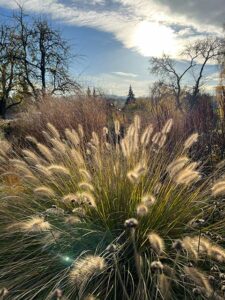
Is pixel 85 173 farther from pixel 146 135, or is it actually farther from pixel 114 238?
pixel 146 135

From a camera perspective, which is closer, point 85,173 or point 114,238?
point 114,238

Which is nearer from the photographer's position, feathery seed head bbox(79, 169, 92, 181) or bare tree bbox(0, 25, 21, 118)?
feathery seed head bbox(79, 169, 92, 181)

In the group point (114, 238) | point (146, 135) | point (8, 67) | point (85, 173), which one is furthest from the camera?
point (8, 67)

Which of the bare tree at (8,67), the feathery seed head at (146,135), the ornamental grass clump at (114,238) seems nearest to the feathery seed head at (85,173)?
the ornamental grass clump at (114,238)

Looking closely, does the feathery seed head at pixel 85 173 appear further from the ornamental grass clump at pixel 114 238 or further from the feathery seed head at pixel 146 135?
the feathery seed head at pixel 146 135

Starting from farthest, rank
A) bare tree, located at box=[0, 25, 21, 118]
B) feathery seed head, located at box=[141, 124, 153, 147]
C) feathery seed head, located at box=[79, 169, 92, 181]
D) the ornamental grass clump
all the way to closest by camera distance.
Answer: bare tree, located at box=[0, 25, 21, 118]
feathery seed head, located at box=[141, 124, 153, 147]
feathery seed head, located at box=[79, 169, 92, 181]
the ornamental grass clump

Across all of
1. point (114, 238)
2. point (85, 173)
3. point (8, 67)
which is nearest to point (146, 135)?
point (85, 173)

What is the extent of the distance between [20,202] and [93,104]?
187 inches

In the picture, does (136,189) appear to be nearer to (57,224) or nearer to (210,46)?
(57,224)

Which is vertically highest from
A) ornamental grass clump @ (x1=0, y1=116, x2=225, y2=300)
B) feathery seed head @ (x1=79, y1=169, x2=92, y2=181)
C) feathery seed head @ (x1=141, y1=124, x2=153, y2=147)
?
feathery seed head @ (x1=141, y1=124, x2=153, y2=147)

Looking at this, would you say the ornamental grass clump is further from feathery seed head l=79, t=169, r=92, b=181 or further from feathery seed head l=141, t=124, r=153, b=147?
feathery seed head l=141, t=124, r=153, b=147

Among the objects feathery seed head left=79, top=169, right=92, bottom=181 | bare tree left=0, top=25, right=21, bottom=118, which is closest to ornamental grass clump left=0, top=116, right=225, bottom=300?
feathery seed head left=79, top=169, right=92, bottom=181

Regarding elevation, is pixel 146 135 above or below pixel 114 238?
above

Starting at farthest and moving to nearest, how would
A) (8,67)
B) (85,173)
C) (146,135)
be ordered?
(8,67), (146,135), (85,173)
